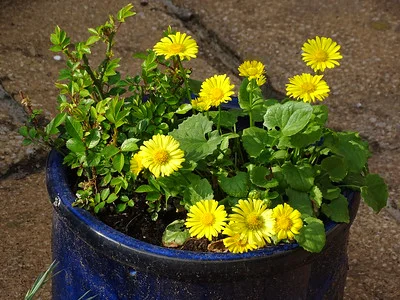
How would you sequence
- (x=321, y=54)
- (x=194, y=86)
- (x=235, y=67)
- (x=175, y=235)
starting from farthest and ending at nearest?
(x=235, y=67), (x=194, y=86), (x=321, y=54), (x=175, y=235)

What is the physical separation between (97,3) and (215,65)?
2.59 ft

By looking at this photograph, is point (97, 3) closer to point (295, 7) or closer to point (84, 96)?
point (295, 7)

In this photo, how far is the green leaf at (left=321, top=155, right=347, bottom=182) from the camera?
1685 millimetres

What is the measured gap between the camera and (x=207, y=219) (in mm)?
1527

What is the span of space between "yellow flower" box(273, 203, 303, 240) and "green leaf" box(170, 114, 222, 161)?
0.67 feet

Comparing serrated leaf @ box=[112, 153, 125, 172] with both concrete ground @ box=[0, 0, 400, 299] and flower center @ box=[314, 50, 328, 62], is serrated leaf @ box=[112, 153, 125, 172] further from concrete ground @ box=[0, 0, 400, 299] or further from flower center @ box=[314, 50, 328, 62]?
concrete ground @ box=[0, 0, 400, 299]

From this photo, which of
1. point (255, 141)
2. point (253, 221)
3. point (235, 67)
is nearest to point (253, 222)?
point (253, 221)

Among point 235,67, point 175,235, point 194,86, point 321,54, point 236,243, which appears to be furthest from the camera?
point 235,67

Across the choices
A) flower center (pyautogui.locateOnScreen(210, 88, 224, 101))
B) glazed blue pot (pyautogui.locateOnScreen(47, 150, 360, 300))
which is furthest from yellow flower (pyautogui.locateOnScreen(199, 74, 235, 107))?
glazed blue pot (pyautogui.locateOnScreen(47, 150, 360, 300))

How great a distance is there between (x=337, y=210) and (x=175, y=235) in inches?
13.0

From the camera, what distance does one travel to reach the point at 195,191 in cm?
164

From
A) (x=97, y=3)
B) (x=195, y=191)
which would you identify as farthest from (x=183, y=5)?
(x=195, y=191)

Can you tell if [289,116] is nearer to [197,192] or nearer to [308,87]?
[308,87]

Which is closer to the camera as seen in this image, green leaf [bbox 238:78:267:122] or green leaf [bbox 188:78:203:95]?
green leaf [bbox 238:78:267:122]
